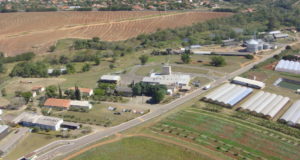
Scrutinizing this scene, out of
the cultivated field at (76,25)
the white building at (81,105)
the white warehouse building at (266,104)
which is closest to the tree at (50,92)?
the white building at (81,105)

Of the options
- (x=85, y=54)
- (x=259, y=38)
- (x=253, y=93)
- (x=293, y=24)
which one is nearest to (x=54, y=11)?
(x=85, y=54)

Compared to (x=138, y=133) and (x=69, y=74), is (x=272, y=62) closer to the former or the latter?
(x=138, y=133)

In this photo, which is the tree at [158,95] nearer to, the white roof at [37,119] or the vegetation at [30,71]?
the white roof at [37,119]

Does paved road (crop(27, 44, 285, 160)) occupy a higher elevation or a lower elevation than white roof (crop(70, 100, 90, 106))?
lower

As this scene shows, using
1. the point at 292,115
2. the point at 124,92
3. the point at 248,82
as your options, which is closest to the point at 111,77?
the point at 124,92

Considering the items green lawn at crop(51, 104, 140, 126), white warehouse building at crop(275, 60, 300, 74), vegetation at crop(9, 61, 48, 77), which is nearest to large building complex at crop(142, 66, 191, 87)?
green lawn at crop(51, 104, 140, 126)

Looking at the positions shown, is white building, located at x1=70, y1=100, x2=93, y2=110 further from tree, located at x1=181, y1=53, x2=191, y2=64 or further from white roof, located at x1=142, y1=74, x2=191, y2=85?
tree, located at x1=181, y1=53, x2=191, y2=64
